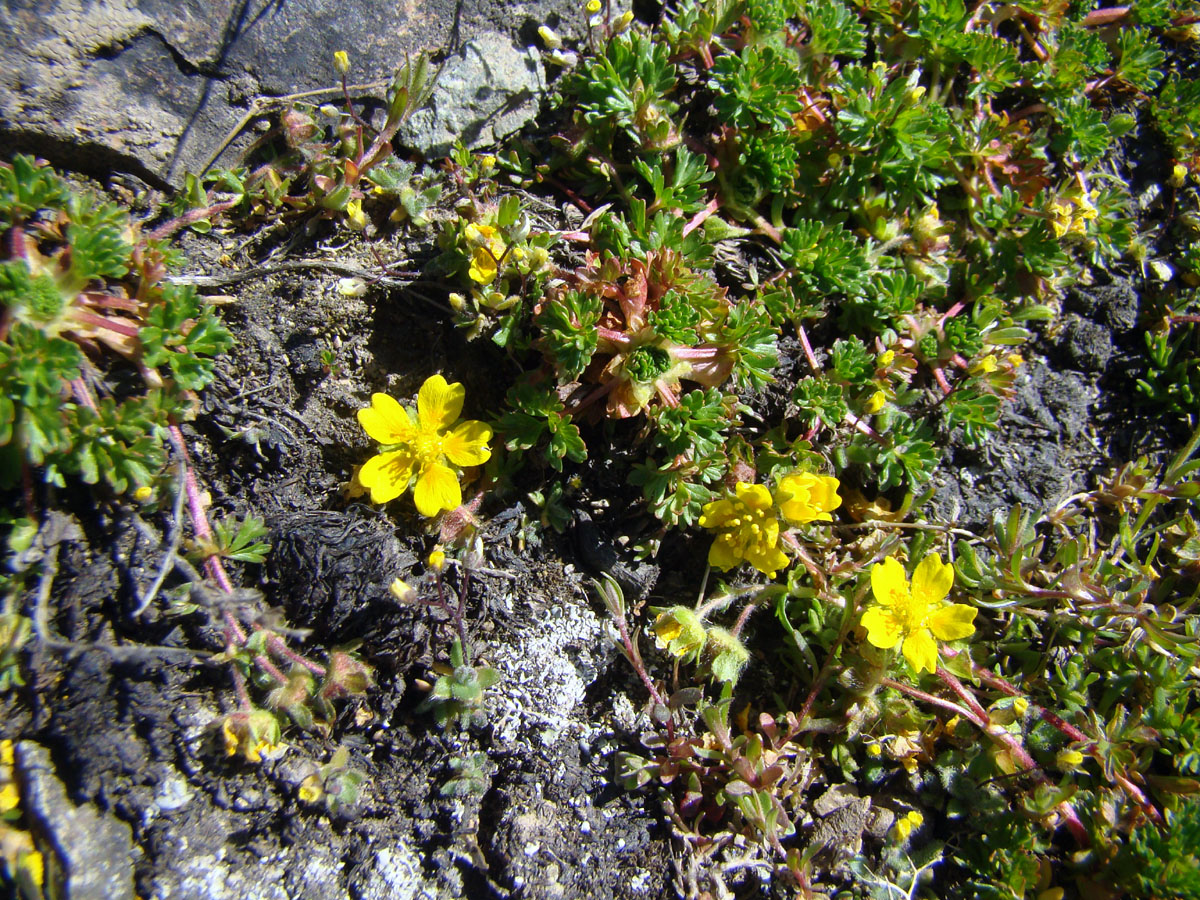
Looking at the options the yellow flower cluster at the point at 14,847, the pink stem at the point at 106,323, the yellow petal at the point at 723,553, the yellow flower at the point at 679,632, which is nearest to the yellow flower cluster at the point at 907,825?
the yellow flower at the point at 679,632

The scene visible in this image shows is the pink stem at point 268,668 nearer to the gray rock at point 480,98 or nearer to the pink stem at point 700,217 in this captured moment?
the gray rock at point 480,98

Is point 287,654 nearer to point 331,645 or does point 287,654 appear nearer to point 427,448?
point 331,645

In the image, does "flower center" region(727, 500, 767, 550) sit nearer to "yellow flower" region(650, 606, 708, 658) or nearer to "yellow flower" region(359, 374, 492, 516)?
"yellow flower" region(650, 606, 708, 658)

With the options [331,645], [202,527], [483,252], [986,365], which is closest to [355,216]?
[483,252]

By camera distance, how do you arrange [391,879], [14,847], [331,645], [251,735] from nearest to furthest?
[14,847], [251,735], [391,879], [331,645]

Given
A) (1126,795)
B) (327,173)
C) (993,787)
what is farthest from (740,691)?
(327,173)

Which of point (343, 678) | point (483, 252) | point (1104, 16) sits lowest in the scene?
point (343, 678)

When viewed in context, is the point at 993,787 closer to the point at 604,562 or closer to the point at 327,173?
the point at 604,562
